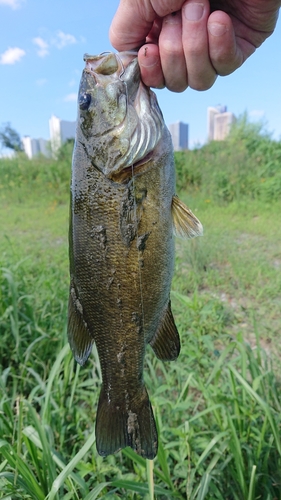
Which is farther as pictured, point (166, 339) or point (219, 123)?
point (219, 123)

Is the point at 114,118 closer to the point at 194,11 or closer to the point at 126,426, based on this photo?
the point at 194,11

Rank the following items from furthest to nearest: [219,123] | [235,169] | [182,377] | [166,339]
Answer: [219,123], [235,169], [182,377], [166,339]

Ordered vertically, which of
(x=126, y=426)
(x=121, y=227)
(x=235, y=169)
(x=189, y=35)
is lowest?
(x=126, y=426)

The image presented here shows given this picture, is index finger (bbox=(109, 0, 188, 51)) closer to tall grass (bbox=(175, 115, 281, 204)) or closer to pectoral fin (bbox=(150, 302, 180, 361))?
pectoral fin (bbox=(150, 302, 180, 361))

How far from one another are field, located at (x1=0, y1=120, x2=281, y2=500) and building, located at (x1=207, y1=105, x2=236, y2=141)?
491 centimetres

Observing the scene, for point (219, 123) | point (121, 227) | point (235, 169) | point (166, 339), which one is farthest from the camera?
point (219, 123)

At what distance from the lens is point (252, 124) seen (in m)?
11.7

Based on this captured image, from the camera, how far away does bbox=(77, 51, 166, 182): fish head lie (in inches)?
49.7

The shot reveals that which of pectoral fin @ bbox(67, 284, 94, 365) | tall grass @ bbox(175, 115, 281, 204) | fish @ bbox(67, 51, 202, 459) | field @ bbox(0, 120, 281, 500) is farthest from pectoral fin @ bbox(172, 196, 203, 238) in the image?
tall grass @ bbox(175, 115, 281, 204)

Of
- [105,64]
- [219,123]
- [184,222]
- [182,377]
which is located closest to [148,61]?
[105,64]

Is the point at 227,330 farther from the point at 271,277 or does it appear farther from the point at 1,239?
the point at 1,239

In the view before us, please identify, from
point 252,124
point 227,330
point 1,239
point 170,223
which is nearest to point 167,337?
point 170,223

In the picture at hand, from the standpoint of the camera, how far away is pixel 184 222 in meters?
1.29

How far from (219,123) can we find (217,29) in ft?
55.0
